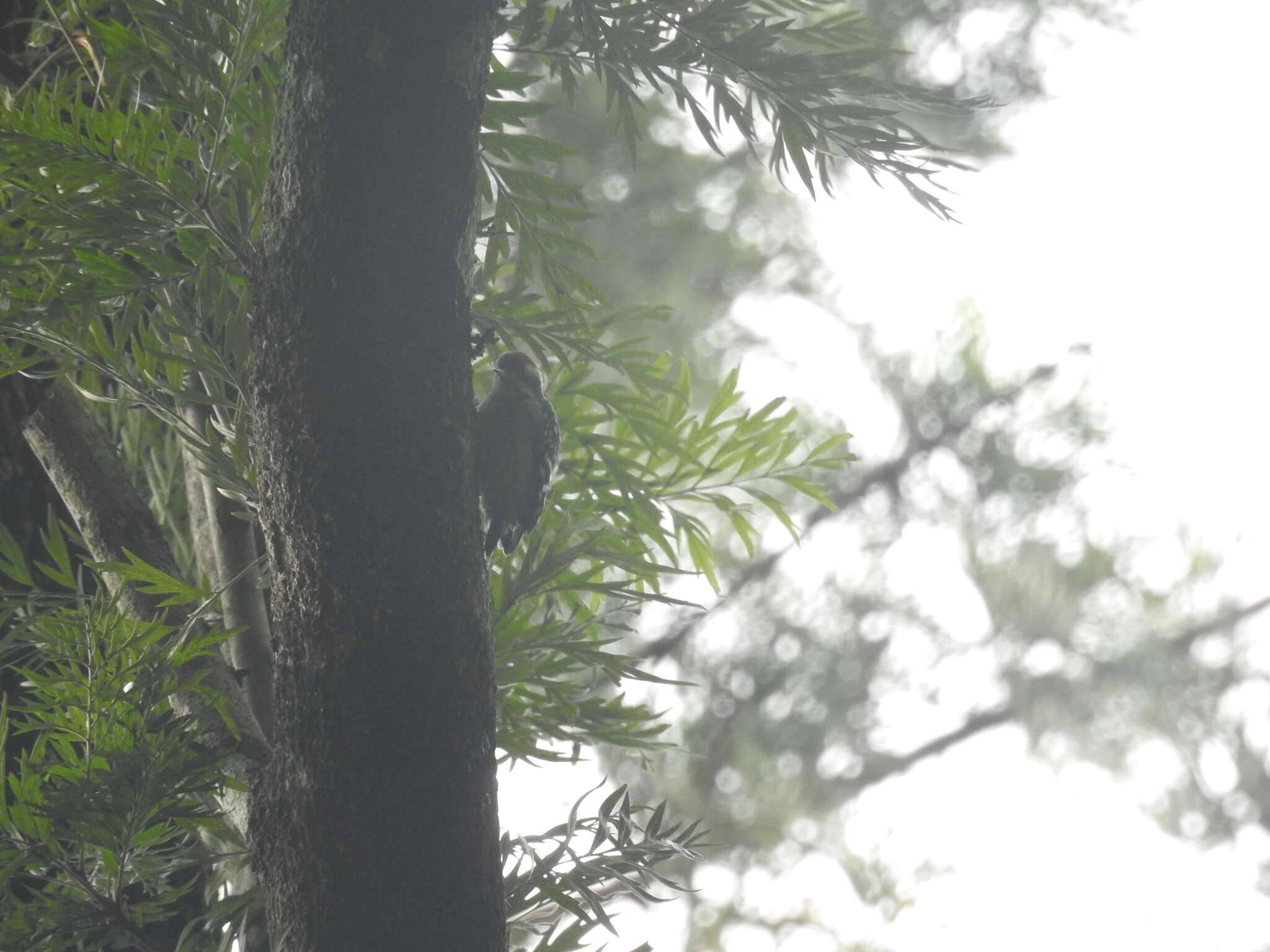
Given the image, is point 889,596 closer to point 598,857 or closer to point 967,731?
point 967,731

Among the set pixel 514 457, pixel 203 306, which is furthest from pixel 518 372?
pixel 203 306

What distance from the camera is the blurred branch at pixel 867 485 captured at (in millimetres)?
2896

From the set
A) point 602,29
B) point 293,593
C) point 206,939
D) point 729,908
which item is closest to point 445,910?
point 293,593

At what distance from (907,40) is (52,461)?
2346mm

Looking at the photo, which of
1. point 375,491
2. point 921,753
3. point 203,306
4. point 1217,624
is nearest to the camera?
point 375,491

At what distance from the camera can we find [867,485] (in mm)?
3027

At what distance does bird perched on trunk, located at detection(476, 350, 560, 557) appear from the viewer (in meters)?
0.69

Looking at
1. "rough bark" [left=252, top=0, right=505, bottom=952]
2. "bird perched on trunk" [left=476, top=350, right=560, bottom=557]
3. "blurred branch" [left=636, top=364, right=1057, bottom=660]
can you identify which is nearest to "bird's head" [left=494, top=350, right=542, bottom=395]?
"bird perched on trunk" [left=476, top=350, right=560, bottom=557]

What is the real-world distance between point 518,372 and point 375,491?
0.35m

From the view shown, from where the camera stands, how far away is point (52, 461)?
2.65 feet

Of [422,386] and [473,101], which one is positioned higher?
[473,101]

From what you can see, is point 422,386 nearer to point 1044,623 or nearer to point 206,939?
point 206,939

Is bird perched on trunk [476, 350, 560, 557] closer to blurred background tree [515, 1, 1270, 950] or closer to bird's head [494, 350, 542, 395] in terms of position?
bird's head [494, 350, 542, 395]

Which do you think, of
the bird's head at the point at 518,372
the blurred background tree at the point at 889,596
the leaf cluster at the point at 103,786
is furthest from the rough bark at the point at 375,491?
the blurred background tree at the point at 889,596
